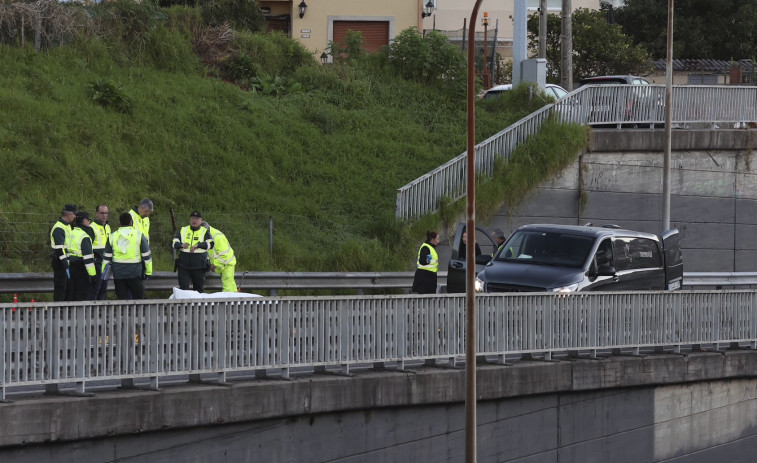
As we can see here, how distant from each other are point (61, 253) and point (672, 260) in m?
9.88

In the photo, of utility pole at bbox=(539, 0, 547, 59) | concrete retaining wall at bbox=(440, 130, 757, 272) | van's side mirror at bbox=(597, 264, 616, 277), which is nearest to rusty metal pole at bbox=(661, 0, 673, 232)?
concrete retaining wall at bbox=(440, 130, 757, 272)

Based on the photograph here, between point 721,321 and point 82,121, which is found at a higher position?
point 82,121

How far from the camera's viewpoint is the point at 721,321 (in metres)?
19.5

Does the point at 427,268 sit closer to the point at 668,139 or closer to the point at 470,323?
the point at 470,323

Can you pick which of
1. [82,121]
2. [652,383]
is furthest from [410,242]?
[652,383]

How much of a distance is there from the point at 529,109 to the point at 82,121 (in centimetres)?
1194

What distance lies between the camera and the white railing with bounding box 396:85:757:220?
92.0 feet

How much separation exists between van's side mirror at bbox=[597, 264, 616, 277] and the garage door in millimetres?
24205

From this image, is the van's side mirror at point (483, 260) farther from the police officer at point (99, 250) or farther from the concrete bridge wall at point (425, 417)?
the police officer at point (99, 250)

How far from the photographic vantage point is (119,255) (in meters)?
16.4

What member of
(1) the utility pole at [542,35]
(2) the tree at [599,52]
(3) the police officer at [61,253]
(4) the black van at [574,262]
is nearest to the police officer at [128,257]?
(3) the police officer at [61,253]

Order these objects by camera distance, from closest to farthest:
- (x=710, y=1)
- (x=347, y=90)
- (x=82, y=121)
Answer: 1. (x=82, y=121)
2. (x=347, y=90)
3. (x=710, y=1)

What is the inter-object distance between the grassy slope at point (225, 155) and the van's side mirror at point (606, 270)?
682cm

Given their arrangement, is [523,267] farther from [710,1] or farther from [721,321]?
[710,1]
